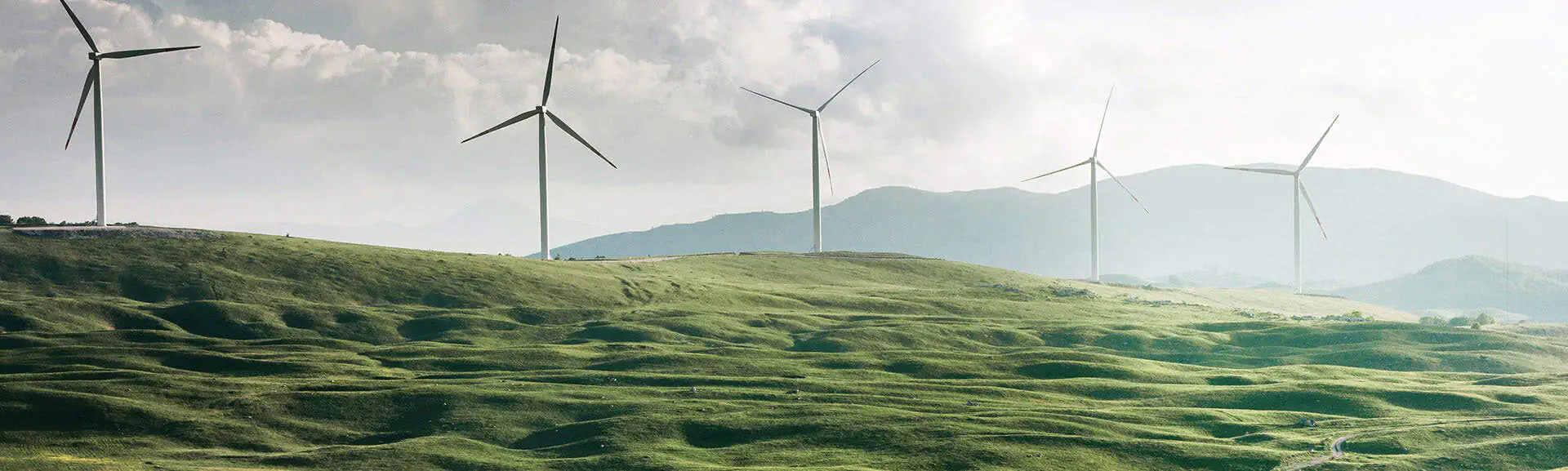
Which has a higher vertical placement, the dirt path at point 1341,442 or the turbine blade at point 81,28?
the turbine blade at point 81,28

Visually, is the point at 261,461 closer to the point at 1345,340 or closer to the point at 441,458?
the point at 441,458

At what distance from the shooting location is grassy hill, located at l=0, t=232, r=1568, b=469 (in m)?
78.2

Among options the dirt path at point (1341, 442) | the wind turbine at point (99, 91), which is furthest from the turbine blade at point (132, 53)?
the dirt path at point (1341, 442)

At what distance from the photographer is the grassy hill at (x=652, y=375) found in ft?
257

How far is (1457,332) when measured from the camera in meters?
157

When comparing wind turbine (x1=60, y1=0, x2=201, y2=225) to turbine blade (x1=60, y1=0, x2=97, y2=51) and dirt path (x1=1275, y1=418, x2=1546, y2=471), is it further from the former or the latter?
dirt path (x1=1275, y1=418, x2=1546, y2=471)

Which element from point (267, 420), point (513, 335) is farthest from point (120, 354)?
point (513, 335)

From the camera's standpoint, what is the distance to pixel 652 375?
10650 centimetres

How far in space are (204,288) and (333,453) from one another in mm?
70110

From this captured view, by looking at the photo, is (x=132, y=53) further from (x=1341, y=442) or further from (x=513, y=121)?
(x=1341, y=442)

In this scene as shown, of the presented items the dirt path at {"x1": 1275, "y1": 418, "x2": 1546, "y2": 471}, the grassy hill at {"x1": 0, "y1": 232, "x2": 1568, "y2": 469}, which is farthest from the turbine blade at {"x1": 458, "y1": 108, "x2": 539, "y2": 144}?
the dirt path at {"x1": 1275, "y1": 418, "x2": 1546, "y2": 471}

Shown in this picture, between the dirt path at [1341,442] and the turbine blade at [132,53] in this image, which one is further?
the turbine blade at [132,53]

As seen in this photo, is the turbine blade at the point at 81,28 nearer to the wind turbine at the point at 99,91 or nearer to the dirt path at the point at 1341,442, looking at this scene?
the wind turbine at the point at 99,91

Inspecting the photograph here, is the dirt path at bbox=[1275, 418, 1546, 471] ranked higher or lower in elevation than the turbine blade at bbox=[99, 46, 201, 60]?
lower
